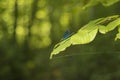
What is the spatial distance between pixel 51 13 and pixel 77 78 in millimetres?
1367

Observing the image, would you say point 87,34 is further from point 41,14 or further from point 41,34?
point 41,34

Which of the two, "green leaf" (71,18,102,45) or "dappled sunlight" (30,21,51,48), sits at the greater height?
"green leaf" (71,18,102,45)

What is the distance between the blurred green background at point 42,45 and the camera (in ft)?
13.5

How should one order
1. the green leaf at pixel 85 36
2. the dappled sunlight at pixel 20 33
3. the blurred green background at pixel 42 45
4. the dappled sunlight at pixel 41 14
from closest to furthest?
the green leaf at pixel 85 36, the blurred green background at pixel 42 45, the dappled sunlight at pixel 20 33, the dappled sunlight at pixel 41 14

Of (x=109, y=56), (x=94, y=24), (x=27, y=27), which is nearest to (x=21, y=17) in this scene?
(x=27, y=27)

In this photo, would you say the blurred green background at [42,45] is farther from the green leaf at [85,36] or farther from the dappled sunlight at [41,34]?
the green leaf at [85,36]

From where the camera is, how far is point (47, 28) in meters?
5.43

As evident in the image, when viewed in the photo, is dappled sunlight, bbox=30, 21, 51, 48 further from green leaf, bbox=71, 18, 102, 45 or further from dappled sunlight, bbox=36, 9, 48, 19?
green leaf, bbox=71, 18, 102, 45

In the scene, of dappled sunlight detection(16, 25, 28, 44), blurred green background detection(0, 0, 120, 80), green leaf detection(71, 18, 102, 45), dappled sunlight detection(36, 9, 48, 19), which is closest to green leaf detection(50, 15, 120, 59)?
green leaf detection(71, 18, 102, 45)

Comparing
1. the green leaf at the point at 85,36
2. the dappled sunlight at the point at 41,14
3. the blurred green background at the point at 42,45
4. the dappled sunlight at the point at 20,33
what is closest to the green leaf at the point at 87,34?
the green leaf at the point at 85,36

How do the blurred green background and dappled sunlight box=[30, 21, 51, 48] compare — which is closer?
the blurred green background

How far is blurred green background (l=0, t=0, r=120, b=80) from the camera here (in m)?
4.10

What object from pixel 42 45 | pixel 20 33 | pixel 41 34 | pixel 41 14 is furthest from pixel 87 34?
pixel 41 34

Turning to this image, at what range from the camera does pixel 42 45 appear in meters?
5.24
